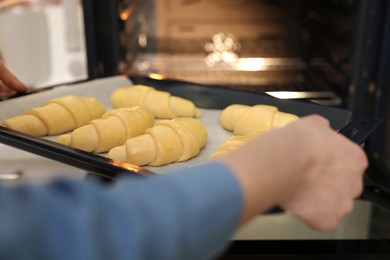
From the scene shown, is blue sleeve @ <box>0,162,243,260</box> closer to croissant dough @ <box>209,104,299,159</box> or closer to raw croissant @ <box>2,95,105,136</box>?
croissant dough @ <box>209,104,299,159</box>

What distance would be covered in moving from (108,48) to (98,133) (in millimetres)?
512

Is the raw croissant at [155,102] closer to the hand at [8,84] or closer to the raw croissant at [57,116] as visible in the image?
the raw croissant at [57,116]

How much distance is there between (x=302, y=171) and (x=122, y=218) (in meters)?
0.19

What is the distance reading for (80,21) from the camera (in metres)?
1.40

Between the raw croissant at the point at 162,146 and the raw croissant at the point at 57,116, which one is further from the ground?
the raw croissant at the point at 57,116

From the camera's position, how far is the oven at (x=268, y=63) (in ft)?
2.57

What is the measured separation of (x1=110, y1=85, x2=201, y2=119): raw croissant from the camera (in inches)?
40.5

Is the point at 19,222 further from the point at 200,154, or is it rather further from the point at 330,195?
the point at 200,154

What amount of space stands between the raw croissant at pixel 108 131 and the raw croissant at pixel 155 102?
Answer: 0.29 feet

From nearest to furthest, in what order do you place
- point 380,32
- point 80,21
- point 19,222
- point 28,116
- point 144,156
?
1. point 19,222
2. point 144,156
3. point 28,116
4. point 380,32
5. point 80,21

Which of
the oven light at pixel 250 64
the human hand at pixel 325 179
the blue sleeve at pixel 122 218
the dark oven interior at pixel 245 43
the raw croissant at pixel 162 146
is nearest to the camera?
the blue sleeve at pixel 122 218

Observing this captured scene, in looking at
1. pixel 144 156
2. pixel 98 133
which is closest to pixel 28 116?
pixel 98 133

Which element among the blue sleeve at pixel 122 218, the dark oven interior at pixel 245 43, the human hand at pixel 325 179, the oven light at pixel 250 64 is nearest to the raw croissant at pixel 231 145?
the human hand at pixel 325 179

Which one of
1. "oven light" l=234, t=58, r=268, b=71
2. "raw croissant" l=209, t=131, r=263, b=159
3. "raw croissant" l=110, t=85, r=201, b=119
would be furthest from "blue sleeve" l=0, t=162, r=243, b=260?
"oven light" l=234, t=58, r=268, b=71
